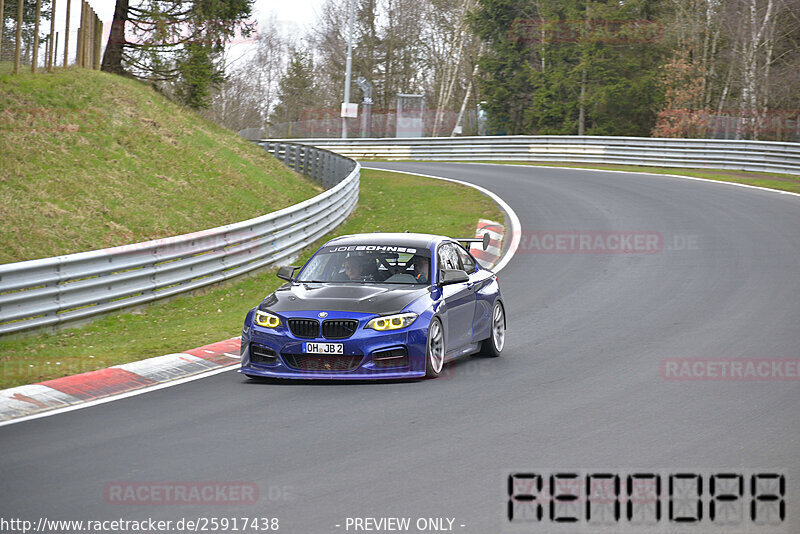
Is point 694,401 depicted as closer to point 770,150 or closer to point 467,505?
point 467,505

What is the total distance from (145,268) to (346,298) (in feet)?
19.7

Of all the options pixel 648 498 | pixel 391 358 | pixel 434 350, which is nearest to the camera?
pixel 648 498

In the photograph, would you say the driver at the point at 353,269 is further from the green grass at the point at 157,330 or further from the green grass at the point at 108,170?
the green grass at the point at 108,170

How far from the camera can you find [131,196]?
21594 mm

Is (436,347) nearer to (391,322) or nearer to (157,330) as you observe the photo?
(391,322)

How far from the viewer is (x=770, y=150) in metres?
35.8

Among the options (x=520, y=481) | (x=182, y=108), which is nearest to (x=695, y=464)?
(x=520, y=481)

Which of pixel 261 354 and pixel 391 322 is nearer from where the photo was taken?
pixel 391 322

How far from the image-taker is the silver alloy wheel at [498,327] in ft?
→ 38.4

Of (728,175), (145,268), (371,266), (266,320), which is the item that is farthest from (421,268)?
(728,175)

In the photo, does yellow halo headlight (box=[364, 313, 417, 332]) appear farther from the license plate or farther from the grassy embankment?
the grassy embankment

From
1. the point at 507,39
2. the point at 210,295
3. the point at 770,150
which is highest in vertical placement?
the point at 507,39

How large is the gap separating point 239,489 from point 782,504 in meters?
3.34

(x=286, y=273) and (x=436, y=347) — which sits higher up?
(x=286, y=273)
